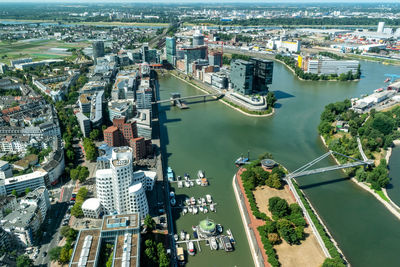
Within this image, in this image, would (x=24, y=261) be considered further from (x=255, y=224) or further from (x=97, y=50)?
(x=97, y=50)

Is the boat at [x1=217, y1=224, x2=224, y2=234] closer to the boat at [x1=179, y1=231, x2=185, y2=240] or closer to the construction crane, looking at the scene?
the boat at [x1=179, y1=231, x2=185, y2=240]

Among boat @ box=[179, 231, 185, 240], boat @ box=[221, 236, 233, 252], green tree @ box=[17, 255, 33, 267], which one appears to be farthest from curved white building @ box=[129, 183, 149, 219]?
green tree @ box=[17, 255, 33, 267]

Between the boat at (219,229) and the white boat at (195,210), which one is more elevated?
the white boat at (195,210)

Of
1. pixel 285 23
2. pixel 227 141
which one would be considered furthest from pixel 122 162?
pixel 285 23

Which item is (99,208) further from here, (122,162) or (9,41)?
(9,41)

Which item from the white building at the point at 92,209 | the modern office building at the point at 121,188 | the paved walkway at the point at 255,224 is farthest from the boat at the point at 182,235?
the white building at the point at 92,209

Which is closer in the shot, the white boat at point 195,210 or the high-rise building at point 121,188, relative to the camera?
the high-rise building at point 121,188

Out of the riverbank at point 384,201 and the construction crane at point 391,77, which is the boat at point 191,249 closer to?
the riverbank at point 384,201
